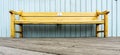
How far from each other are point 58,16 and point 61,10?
0.64 ft

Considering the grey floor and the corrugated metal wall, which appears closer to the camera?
the grey floor

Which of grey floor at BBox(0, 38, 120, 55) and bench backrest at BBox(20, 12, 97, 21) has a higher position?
bench backrest at BBox(20, 12, 97, 21)

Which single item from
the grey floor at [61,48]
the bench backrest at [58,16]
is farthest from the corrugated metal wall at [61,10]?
the grey floor at [61,48]

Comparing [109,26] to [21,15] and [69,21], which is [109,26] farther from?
[21,15]

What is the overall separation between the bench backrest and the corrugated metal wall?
0.45 ft

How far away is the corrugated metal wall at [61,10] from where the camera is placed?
Result: 5355mm

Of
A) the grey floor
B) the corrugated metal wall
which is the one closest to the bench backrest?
the corrugated metal wall

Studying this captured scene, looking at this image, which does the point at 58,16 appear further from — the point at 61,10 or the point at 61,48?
the point at 61,48

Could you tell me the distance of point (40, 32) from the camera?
537cm

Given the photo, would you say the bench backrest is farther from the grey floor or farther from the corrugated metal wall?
the grey floor

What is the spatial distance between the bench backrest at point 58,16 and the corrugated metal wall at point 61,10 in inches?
5.4

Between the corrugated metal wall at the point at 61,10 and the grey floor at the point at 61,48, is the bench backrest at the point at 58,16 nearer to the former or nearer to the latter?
the corrugated metal wall at the point at 61,10

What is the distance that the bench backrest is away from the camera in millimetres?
5273

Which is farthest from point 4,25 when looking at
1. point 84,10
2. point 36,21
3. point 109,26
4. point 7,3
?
point 109,26
